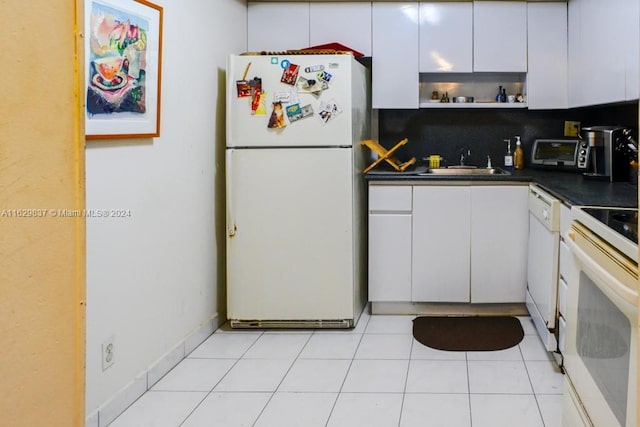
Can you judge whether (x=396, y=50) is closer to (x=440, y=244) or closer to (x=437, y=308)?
(x=440, y=244)

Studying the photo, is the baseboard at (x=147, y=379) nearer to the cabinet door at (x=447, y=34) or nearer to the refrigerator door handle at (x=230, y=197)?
the refrigerator door handle at (x=230, y=197)

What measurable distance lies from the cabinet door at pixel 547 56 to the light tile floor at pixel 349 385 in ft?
5.01

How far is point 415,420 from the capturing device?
98.5 inches

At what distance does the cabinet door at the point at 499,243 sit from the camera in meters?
3.86

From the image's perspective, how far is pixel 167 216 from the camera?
302 cm

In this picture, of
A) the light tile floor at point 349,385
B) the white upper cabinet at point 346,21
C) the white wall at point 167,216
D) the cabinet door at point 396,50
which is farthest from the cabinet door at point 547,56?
the white wall at point 167,216

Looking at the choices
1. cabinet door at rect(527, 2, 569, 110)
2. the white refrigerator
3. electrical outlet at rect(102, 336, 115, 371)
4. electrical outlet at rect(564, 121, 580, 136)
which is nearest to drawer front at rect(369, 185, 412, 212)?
the white refrigerator

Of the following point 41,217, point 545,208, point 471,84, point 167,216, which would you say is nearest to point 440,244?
point 545,208

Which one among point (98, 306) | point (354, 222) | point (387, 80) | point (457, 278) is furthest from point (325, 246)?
point (98, 306)

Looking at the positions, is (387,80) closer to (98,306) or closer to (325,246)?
(325,246)

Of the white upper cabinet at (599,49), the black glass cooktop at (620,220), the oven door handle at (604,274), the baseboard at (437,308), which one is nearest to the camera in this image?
the oven door handle at (604,274)

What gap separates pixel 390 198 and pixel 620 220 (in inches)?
82.5

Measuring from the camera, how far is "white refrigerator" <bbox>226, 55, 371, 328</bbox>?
3.61 m

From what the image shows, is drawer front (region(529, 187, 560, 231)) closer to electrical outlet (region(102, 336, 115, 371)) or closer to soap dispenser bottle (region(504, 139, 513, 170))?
soap dispenser bottle (region(504, 139, 513, 170))
